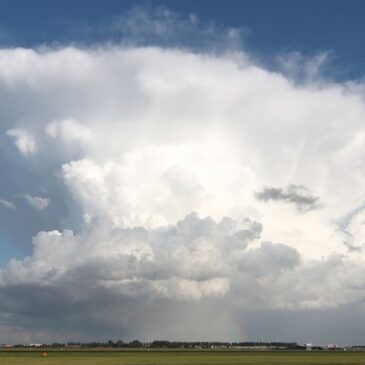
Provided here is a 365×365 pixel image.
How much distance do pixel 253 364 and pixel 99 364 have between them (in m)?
34.9

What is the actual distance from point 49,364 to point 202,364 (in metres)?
34.2

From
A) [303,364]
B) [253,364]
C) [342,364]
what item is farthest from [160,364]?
[342,364]

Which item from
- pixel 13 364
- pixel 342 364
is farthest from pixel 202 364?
pixel 13 364

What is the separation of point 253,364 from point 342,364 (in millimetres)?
21668

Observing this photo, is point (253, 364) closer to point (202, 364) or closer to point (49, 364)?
point (202, 364)

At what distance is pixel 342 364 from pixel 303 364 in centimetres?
968

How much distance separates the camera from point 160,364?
398 feet

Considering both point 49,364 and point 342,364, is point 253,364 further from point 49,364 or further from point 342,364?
point 49,364

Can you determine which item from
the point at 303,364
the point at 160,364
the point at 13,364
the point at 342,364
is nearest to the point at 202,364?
the point at 160,364

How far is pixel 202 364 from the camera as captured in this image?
124938mm

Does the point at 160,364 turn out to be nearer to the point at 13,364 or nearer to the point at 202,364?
the point at 202,364

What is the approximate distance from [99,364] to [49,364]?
1130cm

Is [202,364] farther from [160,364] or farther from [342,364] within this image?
[342,364]

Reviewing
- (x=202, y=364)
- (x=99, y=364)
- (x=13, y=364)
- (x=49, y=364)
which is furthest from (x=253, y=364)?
(x=13, y=364)
